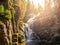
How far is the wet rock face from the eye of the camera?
9367 millimetres

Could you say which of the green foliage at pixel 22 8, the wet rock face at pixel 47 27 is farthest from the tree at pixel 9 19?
the wet rock face at pixel 47 27

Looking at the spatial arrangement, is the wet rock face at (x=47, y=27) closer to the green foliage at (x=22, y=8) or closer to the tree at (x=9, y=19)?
the green foliage at (x=22, y=8)

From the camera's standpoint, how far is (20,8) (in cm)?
934

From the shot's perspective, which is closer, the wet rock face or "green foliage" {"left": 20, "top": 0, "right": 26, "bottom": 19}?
"green foliage" {"left": 20, "top": 0, "right": 26, "bottom": 19}

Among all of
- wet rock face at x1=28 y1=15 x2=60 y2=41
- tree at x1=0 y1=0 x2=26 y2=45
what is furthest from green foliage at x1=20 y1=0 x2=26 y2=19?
wet rock face at x1=28 y1=15 x2=60 y2=41

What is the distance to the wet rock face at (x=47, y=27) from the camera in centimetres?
937

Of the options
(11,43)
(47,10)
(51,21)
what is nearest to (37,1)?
(47,10)

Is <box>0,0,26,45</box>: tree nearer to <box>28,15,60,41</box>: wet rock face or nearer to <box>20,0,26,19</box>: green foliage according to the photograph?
<box>20,0,26,19</box>: green foliage

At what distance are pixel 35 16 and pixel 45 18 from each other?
0.59 metres

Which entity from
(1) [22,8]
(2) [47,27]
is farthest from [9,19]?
(2) [47,27]

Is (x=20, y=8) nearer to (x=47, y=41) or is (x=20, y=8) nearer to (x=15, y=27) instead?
(x=15, y=27)

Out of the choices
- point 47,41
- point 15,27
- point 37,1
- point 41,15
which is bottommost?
point 47,41

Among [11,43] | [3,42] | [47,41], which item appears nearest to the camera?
[3,42]

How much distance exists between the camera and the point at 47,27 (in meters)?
9.47
